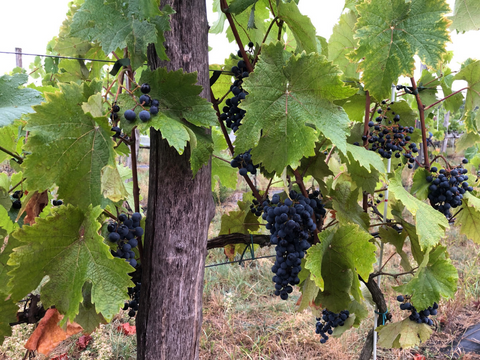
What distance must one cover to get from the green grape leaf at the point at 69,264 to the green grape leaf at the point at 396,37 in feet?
3.20

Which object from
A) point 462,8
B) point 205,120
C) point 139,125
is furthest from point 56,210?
point 462,8

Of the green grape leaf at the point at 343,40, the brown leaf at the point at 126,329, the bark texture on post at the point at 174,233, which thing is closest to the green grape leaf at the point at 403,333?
Answer: the bark texture on post at the point at 174,233

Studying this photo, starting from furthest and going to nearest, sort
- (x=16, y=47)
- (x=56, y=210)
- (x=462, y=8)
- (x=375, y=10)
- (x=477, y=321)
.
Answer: (x=16, y=47), (x=477, y=321), (x=462, y=8), (x=375, y=10), (x=56, y=210)

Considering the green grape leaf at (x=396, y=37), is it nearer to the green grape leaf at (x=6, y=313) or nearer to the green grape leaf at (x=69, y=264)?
the green grape leaf at (x=69, y=264)

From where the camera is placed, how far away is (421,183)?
151cm

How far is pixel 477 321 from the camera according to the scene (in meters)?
3.37

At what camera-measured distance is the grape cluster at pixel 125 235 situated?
36.8 inches

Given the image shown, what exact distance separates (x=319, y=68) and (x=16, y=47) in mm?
9701

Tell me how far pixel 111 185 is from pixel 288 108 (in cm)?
53

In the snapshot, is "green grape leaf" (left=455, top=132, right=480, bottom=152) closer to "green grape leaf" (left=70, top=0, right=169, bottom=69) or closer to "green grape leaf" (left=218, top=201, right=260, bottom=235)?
"green grape leaf" (left=218, top=201, right=260, bottom=235)

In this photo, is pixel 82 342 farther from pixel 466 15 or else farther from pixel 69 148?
pixel 466 15

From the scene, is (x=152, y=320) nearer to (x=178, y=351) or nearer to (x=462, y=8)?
(x=178, y=351)

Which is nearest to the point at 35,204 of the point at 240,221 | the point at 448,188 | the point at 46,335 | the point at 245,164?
the point at 46,335

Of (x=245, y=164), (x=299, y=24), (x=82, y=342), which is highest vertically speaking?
(x=299, y=24)
